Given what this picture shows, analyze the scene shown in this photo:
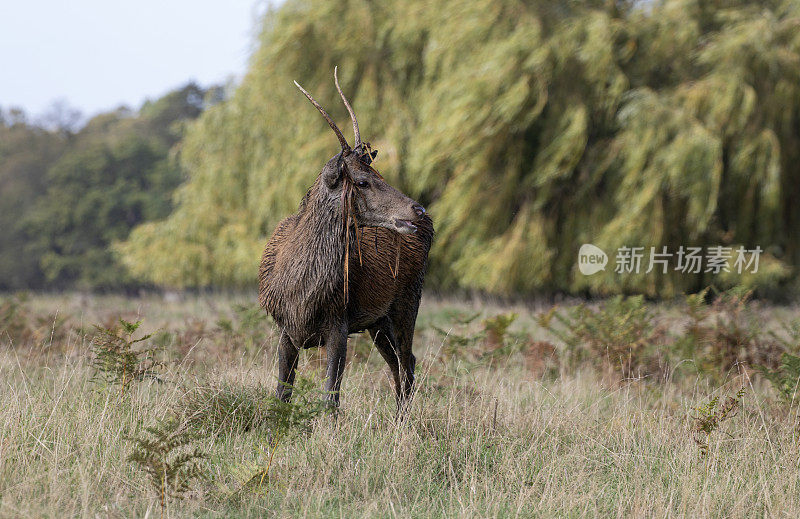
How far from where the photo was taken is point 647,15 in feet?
45.4

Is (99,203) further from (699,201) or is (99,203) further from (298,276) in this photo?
(298,276)

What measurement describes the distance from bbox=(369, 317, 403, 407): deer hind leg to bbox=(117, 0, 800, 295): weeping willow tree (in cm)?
817

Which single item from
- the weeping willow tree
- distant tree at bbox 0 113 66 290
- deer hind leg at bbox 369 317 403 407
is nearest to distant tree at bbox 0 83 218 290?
distant tree at bbox 0 113 66 290

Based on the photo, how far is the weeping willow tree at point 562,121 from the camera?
40.4ft

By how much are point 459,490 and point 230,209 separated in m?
15.9

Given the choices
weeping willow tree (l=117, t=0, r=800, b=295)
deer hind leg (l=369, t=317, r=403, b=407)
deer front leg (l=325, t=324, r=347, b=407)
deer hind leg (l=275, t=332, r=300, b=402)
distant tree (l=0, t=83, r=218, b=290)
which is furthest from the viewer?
distant tree (l=0, t=83, r=218, b=290)

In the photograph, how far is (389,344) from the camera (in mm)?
5051

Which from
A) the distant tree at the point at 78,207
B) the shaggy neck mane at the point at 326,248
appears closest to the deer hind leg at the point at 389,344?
the shaggy neck mane at the point at 326,248

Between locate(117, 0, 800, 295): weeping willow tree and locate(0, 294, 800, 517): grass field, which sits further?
locate(117, 0, 800, 295): weeping willow tree

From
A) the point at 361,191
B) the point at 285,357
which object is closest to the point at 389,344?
the point at 285,357

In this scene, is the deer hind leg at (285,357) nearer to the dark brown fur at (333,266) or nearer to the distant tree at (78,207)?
the dark brown fur at (333,266)

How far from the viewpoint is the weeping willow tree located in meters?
12.3

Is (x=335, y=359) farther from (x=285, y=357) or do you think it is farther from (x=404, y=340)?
(x=404, y=340)

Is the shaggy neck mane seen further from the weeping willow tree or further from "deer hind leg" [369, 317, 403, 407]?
the weeping willow tree
